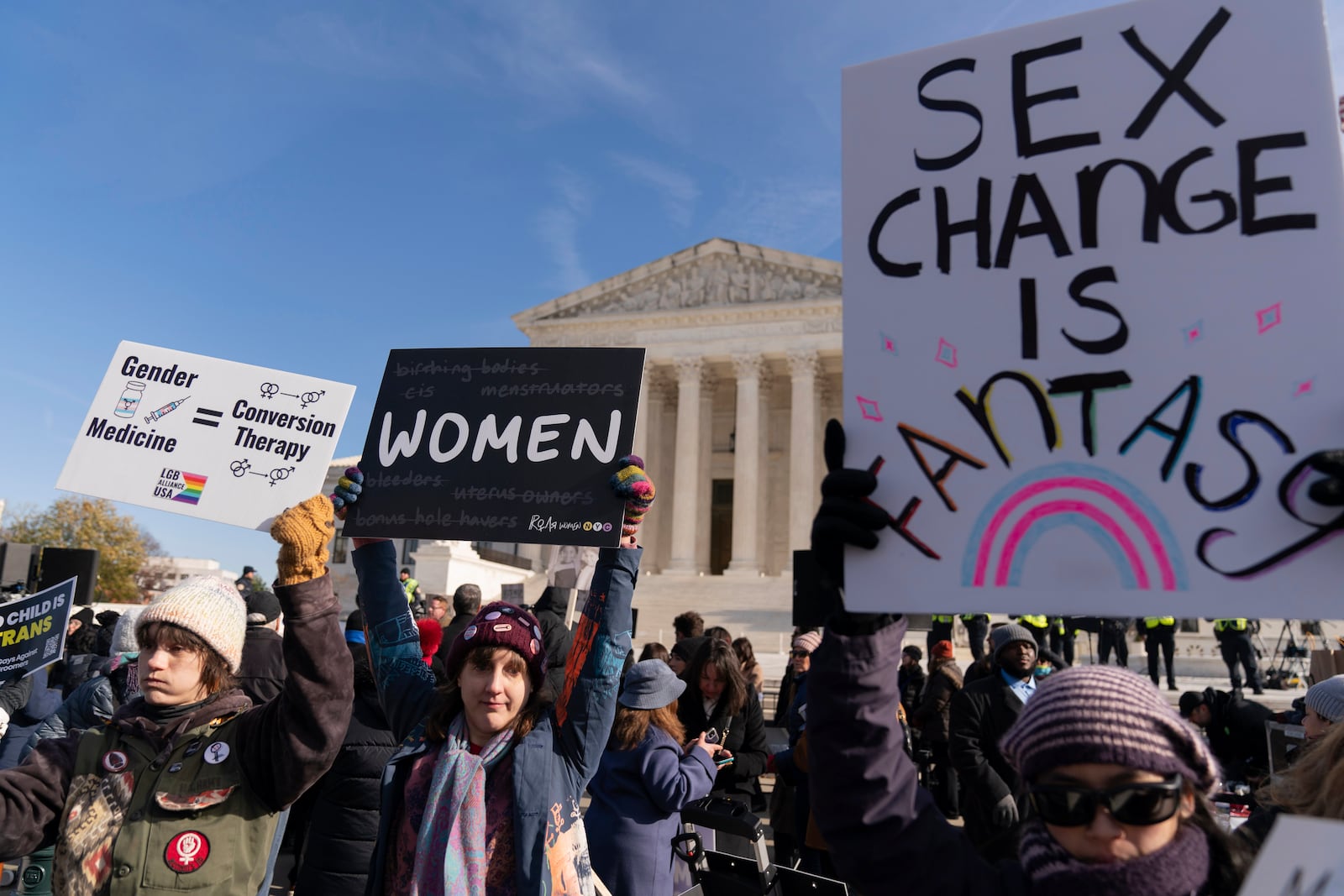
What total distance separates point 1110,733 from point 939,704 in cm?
618

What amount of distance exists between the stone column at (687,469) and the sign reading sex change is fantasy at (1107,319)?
33.9 meters

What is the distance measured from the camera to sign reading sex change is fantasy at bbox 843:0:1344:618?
1.73m

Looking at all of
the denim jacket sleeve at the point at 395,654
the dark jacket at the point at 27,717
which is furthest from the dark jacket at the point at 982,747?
the dark jacket at the point at 27,717

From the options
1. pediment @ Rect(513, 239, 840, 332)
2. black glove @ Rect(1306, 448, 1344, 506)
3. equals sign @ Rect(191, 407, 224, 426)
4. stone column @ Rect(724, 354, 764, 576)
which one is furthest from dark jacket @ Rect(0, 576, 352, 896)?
pediment @ Rect(513, 239, 840, 332)

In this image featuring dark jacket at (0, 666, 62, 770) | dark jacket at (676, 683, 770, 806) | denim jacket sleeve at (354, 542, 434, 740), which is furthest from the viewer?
dark jacket at (0, 666, 62, 770)

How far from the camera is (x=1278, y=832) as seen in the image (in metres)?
1.13

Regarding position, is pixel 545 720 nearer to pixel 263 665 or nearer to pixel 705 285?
pixel 263 665

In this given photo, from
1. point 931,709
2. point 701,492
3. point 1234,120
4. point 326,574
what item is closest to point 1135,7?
point 1234,120

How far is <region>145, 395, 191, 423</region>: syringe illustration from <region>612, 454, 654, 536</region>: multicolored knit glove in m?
3.44

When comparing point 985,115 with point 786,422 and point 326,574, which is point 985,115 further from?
point 786,422

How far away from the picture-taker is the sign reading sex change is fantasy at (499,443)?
351 cm

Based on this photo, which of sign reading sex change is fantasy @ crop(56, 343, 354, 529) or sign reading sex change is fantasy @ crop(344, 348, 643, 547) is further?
sign reading sex change is fantasy @ crop(56, 343, 354, 529)

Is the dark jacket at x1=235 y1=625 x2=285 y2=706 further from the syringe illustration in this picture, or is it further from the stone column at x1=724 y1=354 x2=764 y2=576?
the stone column at x1=724 y1=354 x2=764 y2=576

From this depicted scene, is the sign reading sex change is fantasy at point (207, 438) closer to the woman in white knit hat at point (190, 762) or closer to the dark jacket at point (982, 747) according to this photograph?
the woman in white knit hat at point (190, 762)
